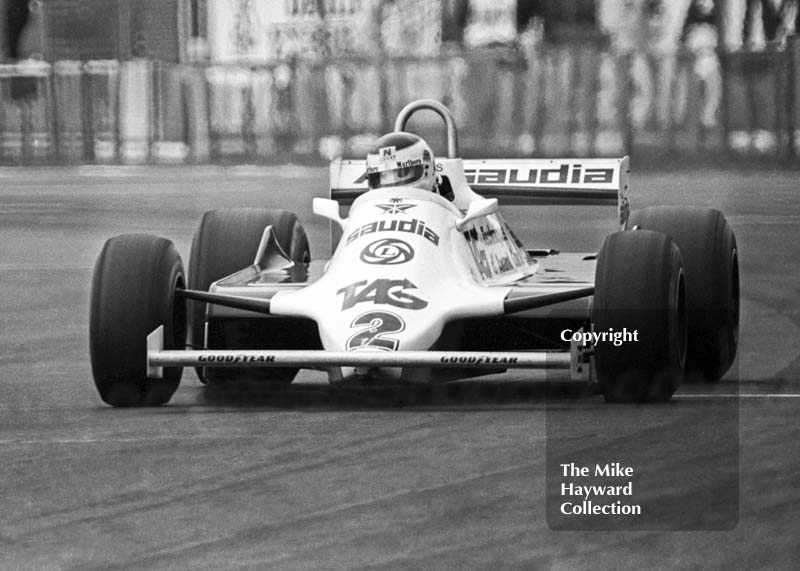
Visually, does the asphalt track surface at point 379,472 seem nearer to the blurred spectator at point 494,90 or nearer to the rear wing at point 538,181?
the rear wing at point 538,181

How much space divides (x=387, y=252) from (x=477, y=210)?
0.68m

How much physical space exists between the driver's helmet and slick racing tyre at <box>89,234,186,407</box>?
129 centimetres

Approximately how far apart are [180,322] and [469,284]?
4.17 ft

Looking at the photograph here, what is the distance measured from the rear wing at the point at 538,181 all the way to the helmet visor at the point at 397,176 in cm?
113

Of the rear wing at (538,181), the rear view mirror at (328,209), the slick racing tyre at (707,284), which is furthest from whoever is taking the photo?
the rear wing at (538,181)

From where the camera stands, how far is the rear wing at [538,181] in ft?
37.0

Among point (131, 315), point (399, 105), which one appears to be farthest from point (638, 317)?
point (399, 105)

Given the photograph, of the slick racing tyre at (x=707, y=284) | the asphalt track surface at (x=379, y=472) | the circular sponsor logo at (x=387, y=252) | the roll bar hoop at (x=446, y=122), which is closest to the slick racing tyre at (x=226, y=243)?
the asphalt track surface at (x=379, y=472)

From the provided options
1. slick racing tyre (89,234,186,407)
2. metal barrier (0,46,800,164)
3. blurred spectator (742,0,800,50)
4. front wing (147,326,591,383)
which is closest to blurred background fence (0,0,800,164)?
metal barrier (0,46,800,164)

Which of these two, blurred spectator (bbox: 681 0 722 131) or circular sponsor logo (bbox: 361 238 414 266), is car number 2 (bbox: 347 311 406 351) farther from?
blurred spectator (bbox: 681 0 722 131)

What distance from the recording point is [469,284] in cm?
931

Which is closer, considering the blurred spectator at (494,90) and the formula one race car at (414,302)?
the formula one race car at (414,302)

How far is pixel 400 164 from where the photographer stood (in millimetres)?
10062

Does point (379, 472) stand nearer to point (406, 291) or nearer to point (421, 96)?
point (406, 291)
